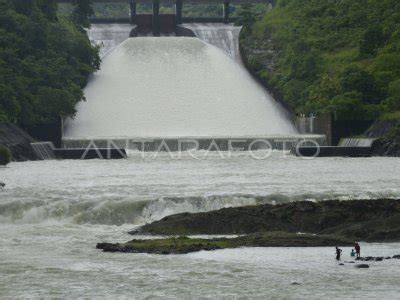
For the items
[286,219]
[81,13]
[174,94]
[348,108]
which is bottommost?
[286,219]

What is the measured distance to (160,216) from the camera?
179 feet

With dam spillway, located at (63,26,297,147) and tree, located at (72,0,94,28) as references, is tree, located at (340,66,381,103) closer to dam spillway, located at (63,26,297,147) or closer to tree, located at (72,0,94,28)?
dam spillway, located at (63,26,297,147)

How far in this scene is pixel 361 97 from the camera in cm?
11025

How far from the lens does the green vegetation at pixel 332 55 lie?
365ft

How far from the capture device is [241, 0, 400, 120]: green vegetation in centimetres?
11131

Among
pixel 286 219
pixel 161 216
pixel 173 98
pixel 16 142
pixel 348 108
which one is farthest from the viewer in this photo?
pixel 173 98

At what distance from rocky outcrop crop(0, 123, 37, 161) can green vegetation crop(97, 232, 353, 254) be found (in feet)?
160

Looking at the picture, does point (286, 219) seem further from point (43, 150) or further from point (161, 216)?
point (43, 150)

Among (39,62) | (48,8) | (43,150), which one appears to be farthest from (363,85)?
(48,8)

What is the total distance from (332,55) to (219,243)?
89.5m

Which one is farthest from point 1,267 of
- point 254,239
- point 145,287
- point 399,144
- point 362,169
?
point 399,144

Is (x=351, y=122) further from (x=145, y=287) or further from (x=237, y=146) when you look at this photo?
(x=145, y=287)

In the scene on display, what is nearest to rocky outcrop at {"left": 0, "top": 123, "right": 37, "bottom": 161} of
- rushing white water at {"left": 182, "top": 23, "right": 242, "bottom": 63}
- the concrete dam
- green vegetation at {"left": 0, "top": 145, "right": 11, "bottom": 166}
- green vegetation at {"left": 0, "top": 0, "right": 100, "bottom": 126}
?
green vegetation at {"left": 0, "top": 0, "right": 100, "bottom": 126}

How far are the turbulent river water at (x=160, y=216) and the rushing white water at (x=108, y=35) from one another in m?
58.4
